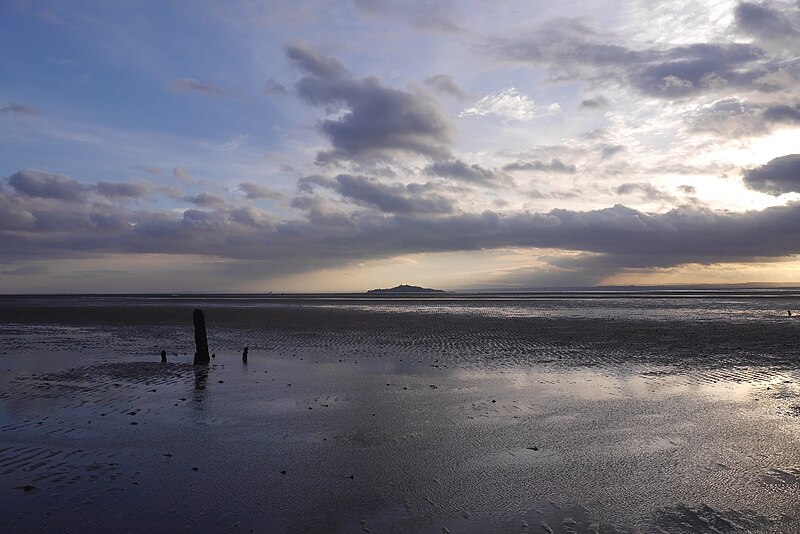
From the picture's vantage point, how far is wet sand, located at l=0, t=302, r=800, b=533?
23.5ft

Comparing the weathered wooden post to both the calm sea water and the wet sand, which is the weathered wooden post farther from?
the calm sea water

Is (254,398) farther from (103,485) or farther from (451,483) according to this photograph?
(451,483)

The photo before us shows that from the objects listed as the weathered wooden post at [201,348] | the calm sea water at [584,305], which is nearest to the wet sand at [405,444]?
the weathered wooden post at [201,348]

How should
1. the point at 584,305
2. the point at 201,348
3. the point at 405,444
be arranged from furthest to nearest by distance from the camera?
1. the point at 584,305
2. the point at 201,348
3. the point at 405,444

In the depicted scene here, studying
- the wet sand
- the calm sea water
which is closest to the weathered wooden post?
the wet sand

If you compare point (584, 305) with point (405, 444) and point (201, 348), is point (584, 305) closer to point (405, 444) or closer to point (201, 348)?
point (201, 348)

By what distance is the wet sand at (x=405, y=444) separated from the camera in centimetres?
715

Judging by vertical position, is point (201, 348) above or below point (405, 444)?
above

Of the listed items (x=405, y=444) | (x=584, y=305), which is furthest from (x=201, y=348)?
(x=584, y=305)

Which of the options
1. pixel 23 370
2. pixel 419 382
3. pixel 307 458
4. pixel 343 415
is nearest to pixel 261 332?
pixel 23 370

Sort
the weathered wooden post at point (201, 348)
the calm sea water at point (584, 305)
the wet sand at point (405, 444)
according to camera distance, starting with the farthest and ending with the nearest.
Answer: the calm sea water at point (584, 305), the weathered wooden post at point (201, 348), the wet sand at point (405, 444)

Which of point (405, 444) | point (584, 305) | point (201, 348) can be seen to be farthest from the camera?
point (584, 305)

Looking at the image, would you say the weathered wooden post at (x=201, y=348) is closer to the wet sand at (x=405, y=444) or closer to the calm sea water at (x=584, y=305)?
the wet sand at (x=405, y=444)

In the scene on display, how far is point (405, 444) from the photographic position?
408 inches
